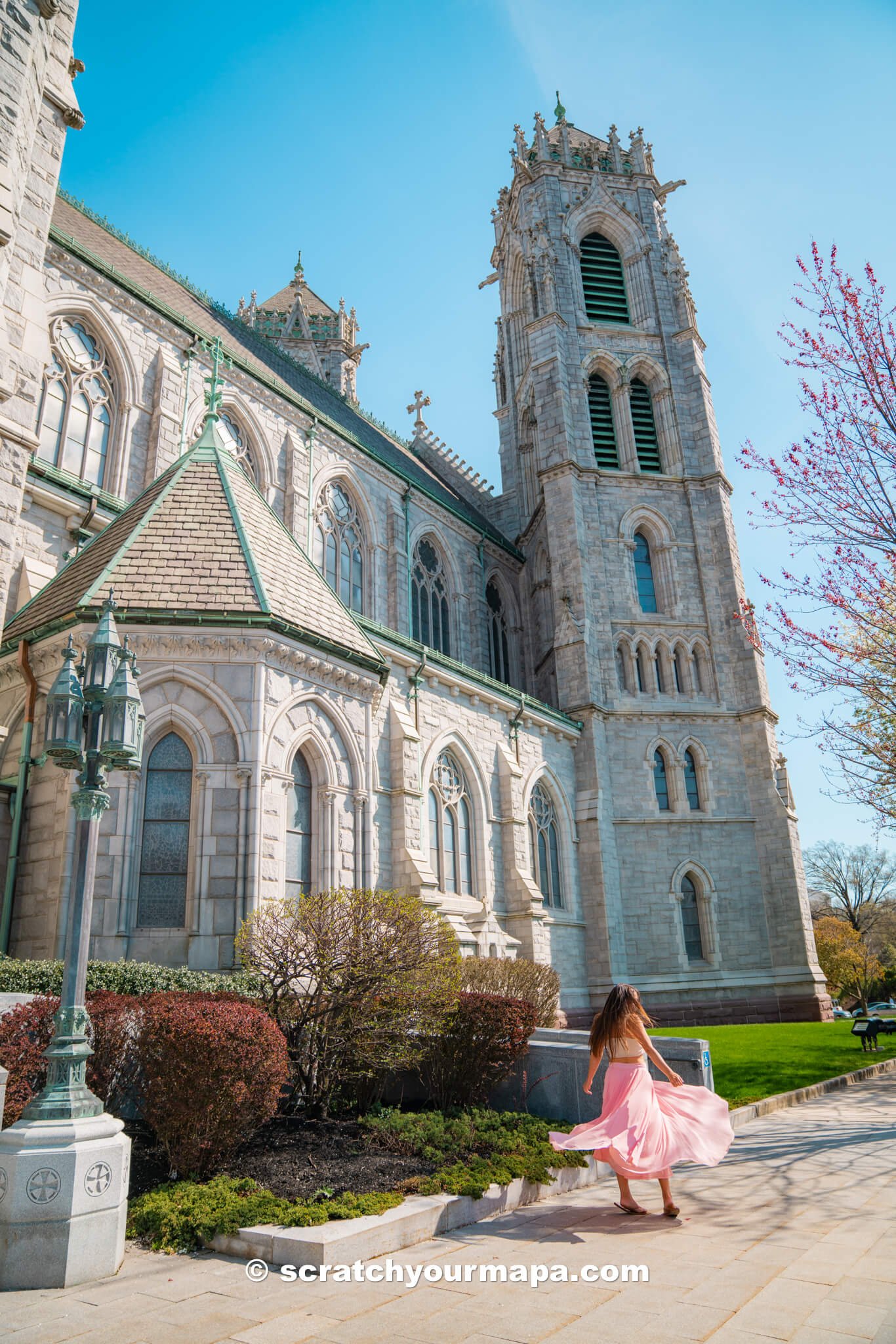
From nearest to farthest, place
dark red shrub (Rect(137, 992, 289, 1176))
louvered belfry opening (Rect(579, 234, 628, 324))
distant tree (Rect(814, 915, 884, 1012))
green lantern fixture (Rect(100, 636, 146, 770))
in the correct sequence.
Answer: green lantern fixture (Rect(100, 636, 146, 770))
dark red shrub (Rect(137, 992, 289, 1176))
louvered belfry opening (Rect(579, 234, 628, 324))
distant tree (Rect(814, 915, 884, 1012))

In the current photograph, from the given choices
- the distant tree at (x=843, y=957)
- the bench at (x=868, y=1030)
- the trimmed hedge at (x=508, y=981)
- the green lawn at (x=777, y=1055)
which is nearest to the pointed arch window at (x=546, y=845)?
the green lawn at (x=777, y=1055)

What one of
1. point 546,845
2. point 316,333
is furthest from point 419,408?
point 546,845

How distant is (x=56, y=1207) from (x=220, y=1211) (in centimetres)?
122

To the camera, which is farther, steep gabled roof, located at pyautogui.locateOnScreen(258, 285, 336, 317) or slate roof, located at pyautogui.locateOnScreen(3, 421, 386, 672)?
steep gabled roof, located at pyautogui.locateOnScreen(258, 285, 336, 317)

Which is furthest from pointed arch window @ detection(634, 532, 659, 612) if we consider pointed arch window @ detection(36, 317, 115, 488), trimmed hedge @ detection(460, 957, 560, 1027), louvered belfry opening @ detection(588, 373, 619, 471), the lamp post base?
the lamp post base

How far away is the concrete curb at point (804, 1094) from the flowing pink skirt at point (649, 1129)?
101 inches

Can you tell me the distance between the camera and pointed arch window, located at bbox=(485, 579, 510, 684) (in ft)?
103

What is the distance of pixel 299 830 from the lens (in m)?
12.6

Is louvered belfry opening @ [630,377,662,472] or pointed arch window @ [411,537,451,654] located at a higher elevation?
louvered belfry opening @ [630,377,662,472]

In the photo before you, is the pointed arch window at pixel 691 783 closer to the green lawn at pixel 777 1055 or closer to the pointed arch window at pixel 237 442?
the green lawn at pixel 777 1055

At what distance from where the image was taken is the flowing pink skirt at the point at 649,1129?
627 cm

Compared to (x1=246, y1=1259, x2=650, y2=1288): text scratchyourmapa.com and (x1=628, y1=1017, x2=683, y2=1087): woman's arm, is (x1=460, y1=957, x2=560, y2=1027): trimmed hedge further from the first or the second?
(x1=246, y1=1259, x2=650, y2=1288): text scratchyourmapa.com

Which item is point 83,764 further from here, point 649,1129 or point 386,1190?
point 649,1129

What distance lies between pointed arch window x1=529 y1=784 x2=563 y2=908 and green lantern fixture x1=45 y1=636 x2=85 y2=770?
17.6m
